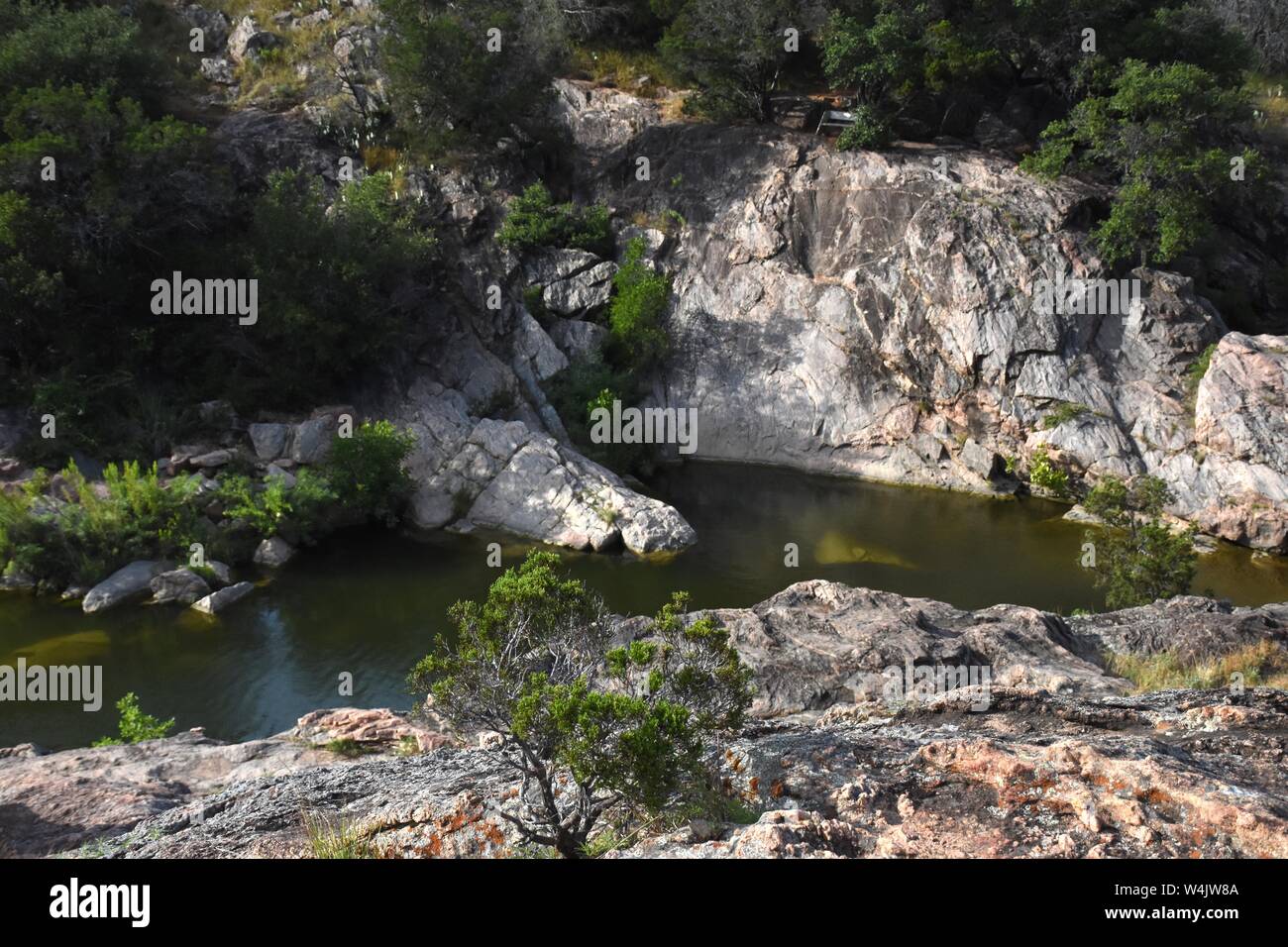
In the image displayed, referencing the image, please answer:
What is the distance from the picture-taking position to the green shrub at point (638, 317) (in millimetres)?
29547

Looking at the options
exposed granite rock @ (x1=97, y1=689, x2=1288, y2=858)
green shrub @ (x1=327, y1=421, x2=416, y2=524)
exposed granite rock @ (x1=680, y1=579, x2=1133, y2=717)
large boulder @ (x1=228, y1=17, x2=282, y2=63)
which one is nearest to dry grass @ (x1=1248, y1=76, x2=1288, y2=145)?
exposed granite rock @ (x1=680, y1=579, x2=1133, y2=717)

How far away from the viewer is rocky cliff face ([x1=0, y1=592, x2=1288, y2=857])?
6023 millimetres

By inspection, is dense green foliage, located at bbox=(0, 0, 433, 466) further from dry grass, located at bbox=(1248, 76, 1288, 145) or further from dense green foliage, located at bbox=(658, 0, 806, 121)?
dry grass, located at bbox=(1248, 76, 1288, 145)

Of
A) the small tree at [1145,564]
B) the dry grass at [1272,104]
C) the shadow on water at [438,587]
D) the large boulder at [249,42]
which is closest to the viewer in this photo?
the shadow on water at [438,587]

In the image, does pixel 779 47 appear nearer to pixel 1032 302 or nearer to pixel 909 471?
pixel 1032 302

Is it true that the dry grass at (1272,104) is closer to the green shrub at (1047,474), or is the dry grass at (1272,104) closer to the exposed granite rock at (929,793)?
the green shrub at (1047,474)

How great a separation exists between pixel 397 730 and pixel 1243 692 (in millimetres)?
8666

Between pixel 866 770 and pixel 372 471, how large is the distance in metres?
17.2

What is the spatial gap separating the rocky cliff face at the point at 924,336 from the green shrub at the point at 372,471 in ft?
32.5

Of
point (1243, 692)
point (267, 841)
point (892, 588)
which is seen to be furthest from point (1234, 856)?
point (892, 588)

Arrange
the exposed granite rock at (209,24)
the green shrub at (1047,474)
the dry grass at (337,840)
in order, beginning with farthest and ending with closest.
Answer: the exposed granite rock at (209,24) < the green shrub at (1047,474) < the dry grass at (337,840)

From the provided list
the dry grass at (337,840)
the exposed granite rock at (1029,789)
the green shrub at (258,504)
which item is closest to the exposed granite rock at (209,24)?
the green shrub at (258,504)

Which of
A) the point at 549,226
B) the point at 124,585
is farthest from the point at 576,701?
the point at 549,226

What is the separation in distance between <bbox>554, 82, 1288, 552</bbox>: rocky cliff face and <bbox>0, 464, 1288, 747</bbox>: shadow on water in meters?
1.89
